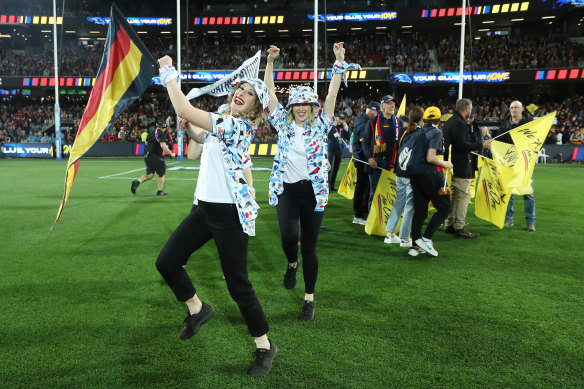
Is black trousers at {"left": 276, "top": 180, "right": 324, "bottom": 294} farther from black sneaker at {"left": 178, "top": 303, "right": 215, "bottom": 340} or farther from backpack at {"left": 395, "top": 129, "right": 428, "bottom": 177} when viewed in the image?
backpack at {"left": 395, "top": 129, "right": 428, "bottom": 177}

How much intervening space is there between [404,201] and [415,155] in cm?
104

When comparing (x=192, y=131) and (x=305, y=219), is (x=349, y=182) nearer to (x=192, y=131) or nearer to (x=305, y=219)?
(x=305, y=219)

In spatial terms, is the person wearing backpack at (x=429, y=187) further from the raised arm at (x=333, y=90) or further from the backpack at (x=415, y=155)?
the raised arm at (x=333, y=90)

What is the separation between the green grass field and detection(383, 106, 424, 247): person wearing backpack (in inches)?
10.7

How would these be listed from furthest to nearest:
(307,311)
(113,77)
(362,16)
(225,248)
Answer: (362,16) → (307,311) → (113,77) → (225,248)

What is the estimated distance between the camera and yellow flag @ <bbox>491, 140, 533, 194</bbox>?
25.1 feet

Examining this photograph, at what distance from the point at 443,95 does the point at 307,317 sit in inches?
1584

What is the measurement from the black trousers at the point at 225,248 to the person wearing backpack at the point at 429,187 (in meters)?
3.50

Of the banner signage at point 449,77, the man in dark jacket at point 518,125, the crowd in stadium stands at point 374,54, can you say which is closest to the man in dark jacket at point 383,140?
the man in dark jacket at point 518,125

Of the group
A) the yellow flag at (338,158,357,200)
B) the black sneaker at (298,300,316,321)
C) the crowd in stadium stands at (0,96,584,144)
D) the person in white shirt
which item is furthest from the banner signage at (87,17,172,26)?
the person in white shirt

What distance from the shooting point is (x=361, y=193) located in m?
8.67

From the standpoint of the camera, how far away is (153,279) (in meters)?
5.20

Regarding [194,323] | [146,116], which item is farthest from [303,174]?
[146,116]

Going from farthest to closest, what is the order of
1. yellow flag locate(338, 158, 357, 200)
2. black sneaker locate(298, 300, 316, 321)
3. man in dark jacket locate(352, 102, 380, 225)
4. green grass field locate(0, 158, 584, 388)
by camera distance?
yellow flag locate(338, 158, 357, 200), man in dark jacket locate(352, 102, 380, 225), black sneaker locate(298, 300, 316, 321), green grass field locate(0, 158, 584, 388)
